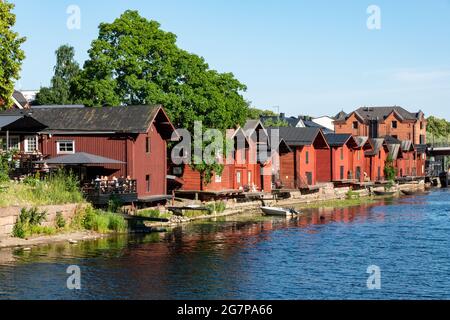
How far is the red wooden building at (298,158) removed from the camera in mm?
84188

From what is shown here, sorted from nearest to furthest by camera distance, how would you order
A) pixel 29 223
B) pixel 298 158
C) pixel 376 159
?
pixel 29 223
pixel 298 158
pixel 376 159

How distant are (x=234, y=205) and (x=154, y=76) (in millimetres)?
13627

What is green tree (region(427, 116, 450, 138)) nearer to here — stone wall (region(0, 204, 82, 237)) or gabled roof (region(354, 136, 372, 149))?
gabled roof (region(354, 136, 372, 149))

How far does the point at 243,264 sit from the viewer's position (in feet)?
120

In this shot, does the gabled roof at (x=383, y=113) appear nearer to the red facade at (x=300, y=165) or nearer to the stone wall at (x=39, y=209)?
the red facade at (x=300, y=165)

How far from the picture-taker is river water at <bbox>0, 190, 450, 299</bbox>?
3002 centimetres

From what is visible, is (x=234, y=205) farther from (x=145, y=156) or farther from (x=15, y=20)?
(x=15, y=20)

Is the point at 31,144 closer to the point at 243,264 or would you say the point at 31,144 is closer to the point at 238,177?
the point at 238,177

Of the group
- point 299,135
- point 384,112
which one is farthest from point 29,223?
point 384,112

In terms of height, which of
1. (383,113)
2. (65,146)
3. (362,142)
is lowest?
(65,146)

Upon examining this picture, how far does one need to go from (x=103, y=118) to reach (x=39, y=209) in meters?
15.3

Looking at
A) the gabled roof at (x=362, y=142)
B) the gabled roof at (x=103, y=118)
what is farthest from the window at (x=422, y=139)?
the gabled roof at (x=103, y=118)

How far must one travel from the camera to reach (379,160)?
113812mm

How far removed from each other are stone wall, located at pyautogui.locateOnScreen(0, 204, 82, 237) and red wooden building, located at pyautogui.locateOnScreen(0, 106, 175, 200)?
9.80 metres
